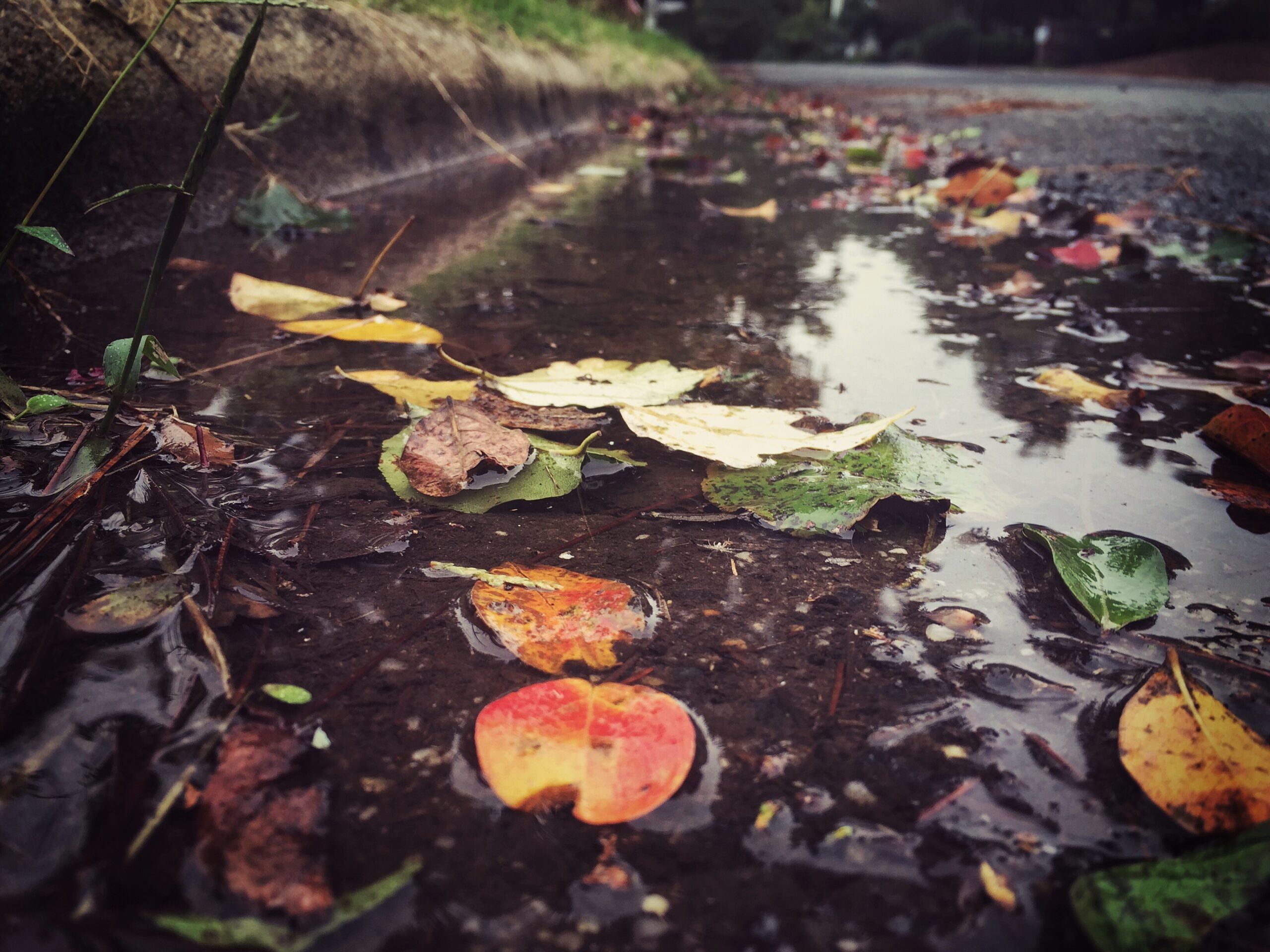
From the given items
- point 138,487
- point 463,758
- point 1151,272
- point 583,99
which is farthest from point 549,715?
point 583,99

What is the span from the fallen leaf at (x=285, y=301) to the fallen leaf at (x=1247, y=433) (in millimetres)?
1302

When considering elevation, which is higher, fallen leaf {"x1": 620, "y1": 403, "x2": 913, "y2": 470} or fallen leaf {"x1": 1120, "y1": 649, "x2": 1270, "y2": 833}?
fallen leaf {"x1": 620, "y1": 403, "x2": 913, "y2": 470}

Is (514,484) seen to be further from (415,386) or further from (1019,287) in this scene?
(1019,287)

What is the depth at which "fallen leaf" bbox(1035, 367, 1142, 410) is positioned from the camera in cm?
117

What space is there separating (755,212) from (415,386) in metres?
1.91

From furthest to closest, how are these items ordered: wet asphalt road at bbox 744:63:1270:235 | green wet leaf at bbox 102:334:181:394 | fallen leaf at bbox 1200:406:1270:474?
wet asphalt road at bbox 744:63:1270:235 → fallen leaf at bbox 1200:406:1270:474 → green wet leaf at bbox 102:334:181:394

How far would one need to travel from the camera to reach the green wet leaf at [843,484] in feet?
2.79

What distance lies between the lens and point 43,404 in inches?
34.4

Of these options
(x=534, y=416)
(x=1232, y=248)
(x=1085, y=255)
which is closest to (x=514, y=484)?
(x=534, y=416)

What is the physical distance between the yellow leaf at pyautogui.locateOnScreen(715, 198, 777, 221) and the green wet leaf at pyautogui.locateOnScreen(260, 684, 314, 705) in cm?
235

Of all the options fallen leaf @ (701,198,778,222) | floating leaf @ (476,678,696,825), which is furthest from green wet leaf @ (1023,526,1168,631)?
fallen leaf @ (701,198,778,222)

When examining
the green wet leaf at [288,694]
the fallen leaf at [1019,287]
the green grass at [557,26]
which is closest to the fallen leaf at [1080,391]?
the fallen leaf at [1019,287]

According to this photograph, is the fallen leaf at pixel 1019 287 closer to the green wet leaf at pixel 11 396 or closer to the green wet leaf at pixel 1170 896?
the green wet leaf at pixel 1170 896

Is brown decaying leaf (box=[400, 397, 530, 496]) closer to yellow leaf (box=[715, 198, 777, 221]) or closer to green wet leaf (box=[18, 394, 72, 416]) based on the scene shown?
green wet leaf (box=[18, 394, 72, 416])
